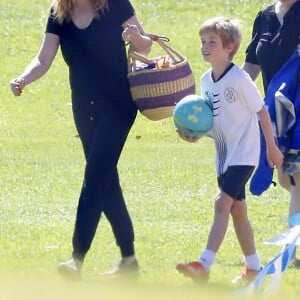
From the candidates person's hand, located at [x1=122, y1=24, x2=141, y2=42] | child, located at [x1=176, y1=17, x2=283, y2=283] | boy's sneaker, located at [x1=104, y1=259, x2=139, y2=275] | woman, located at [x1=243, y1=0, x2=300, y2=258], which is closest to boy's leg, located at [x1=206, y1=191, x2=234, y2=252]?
child, located at [x1=176, y1=17, x2=283, y2=283]

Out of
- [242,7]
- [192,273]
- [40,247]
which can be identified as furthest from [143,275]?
[242,7]

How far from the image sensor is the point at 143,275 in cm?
Result: 775

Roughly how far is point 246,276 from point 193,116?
3.27ft

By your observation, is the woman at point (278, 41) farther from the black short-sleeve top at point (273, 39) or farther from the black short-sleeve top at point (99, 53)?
the black short-sleeve top at point (99, 53)

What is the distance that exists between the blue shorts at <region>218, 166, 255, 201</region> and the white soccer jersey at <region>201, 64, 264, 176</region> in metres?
0.03

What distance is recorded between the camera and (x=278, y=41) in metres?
8.08

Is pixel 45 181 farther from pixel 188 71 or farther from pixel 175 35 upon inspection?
pixel 175 35

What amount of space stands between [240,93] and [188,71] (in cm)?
54

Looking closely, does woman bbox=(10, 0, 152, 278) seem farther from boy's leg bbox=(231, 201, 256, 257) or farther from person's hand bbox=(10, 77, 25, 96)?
boy's leg bbox=(231, 201, 256, 257)

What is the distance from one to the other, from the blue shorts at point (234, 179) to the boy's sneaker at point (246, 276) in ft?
1.58

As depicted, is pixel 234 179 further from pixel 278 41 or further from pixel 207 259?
pixel 278 41

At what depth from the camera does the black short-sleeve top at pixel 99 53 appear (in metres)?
7.59

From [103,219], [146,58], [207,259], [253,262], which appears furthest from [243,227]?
[103,219]

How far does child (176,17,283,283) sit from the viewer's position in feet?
24.0
